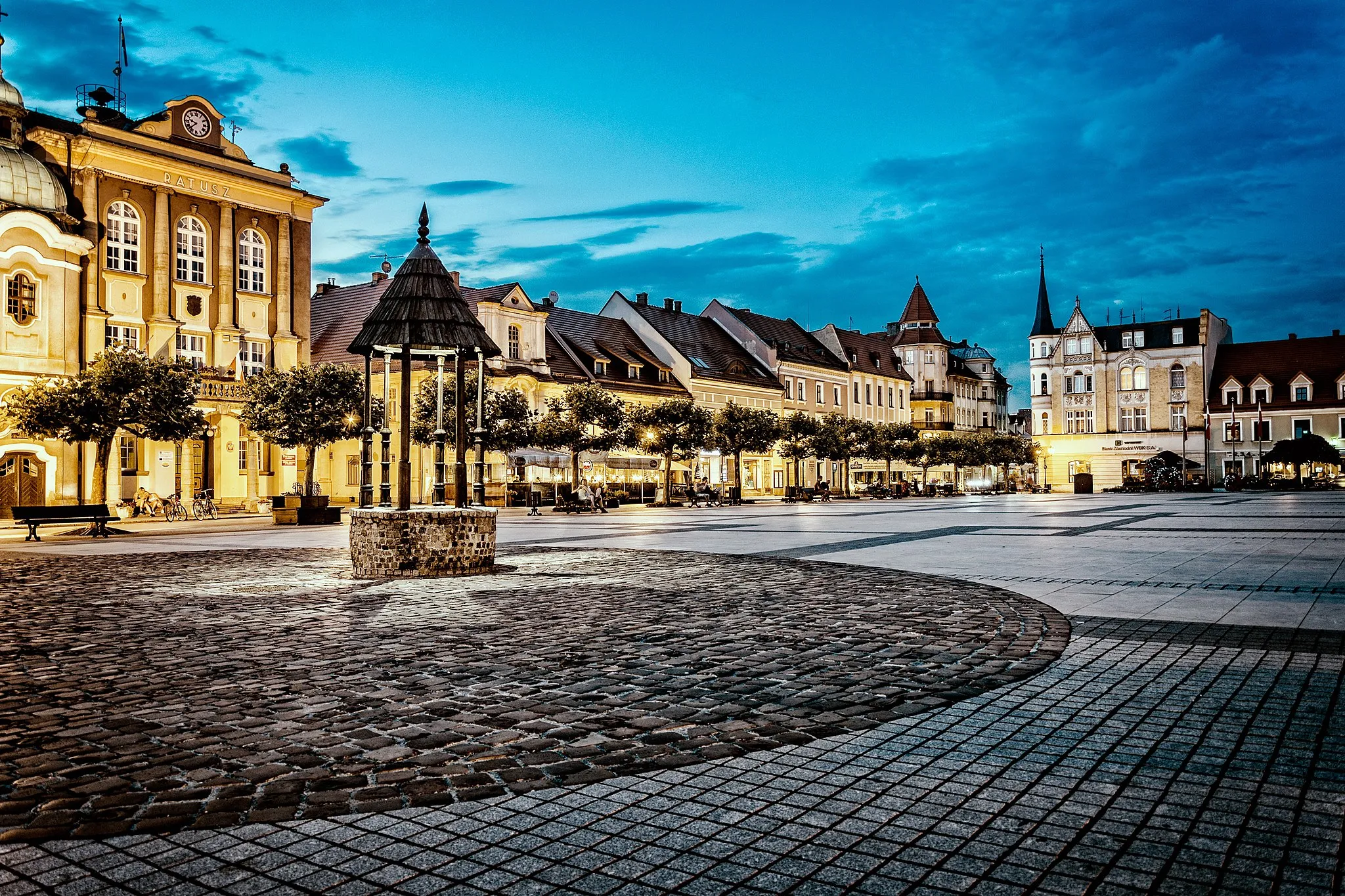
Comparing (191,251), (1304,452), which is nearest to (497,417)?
(191,251)

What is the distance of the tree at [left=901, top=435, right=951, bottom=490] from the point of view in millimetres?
80688

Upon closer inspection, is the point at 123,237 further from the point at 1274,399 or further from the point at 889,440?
the point at 1274,399

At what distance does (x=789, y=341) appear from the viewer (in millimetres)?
85750

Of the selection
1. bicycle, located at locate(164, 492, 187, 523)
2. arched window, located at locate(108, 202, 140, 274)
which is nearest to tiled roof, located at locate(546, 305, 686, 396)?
arched window, located at locate(108, 202, 140, 274)

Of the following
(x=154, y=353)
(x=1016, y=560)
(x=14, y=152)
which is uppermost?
(x=14, y=152)

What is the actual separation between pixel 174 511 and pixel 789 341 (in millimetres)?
56115

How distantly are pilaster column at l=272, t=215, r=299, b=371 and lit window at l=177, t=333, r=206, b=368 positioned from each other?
131 inches

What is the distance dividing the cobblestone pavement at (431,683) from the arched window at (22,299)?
3101 centimetres

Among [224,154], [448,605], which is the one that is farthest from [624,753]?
[224,154]

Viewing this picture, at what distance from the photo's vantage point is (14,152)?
39188 mm

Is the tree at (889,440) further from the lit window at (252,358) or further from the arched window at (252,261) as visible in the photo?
the arched window at (252,261)

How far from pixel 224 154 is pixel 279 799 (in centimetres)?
4810

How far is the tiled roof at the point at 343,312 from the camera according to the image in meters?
57.3

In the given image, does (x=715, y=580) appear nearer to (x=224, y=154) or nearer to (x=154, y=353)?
(x=154, y=353)
